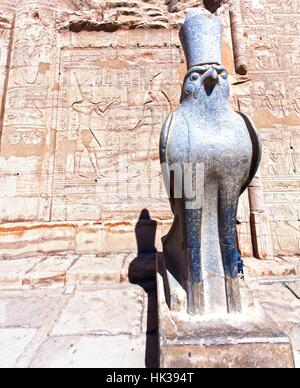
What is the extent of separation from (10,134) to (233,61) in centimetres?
458

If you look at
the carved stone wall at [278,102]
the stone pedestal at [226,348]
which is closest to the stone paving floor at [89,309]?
the stone pedestal at [226,348]

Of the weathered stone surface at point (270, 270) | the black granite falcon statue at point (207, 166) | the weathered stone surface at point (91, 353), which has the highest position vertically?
the black granite falcon statue at point (207, 166)

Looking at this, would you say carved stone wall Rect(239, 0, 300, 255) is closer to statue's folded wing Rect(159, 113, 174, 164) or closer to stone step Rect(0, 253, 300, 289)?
stone step Rect(0, 253, 300, 289)

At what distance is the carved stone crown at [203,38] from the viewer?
5.27ft

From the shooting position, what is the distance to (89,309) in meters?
2.21

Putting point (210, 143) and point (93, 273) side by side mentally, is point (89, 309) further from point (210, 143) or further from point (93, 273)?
point (210, 143)

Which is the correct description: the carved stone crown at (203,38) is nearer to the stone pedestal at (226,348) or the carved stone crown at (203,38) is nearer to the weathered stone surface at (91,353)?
the stone pedestal at (226,348)

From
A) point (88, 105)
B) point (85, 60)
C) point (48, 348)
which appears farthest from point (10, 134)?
point (48, 348)

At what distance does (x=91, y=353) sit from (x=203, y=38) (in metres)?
2.42

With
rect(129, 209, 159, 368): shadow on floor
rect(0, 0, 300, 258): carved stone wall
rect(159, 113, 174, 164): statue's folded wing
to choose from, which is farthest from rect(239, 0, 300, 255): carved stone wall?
rect(159, 113, 174, 164): statue's folded wing

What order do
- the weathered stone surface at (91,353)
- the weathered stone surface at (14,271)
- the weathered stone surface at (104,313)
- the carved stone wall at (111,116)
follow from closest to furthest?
the weathered stone surface at (91,353)
the weathered stone surface at (104,313)
the weathered stone surface at (14,271)
the carved stone wall at (111,116)

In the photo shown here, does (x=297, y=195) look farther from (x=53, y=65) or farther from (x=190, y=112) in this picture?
(x=53, y=65)

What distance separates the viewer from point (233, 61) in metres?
4.43
